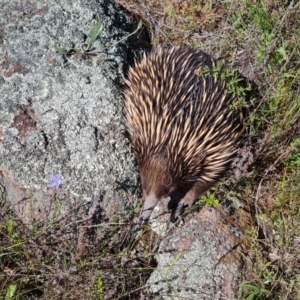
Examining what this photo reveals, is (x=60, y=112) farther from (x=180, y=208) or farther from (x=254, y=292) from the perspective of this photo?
(x=254, y=292)

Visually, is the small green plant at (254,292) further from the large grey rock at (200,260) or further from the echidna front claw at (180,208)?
the echidna front claw at (180,208)

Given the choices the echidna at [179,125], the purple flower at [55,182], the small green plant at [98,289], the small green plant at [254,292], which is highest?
the echidna at [179,125]

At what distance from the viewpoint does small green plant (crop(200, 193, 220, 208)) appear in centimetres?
301

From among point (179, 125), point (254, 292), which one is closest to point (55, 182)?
point (179, 125)

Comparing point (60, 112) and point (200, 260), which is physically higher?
point (60, 112)

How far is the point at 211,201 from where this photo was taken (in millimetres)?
3018

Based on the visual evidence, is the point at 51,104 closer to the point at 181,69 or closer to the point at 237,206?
the point at 181,69

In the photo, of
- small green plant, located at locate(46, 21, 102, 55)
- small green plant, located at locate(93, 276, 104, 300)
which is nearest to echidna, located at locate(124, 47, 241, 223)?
small green plant, located at locate(46, 21, 102, 55)

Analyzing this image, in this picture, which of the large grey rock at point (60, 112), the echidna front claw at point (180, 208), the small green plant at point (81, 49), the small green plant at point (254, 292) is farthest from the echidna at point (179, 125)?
the small green plant at point (254, 292)

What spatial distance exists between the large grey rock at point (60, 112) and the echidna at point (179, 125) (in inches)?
5.3

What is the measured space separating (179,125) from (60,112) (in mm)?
624

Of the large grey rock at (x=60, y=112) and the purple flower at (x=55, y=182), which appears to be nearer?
the purple flower at (x=55, y=182)

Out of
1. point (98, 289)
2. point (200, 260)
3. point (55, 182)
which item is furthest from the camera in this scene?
point (200, 260)

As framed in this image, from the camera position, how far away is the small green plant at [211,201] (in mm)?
3006
